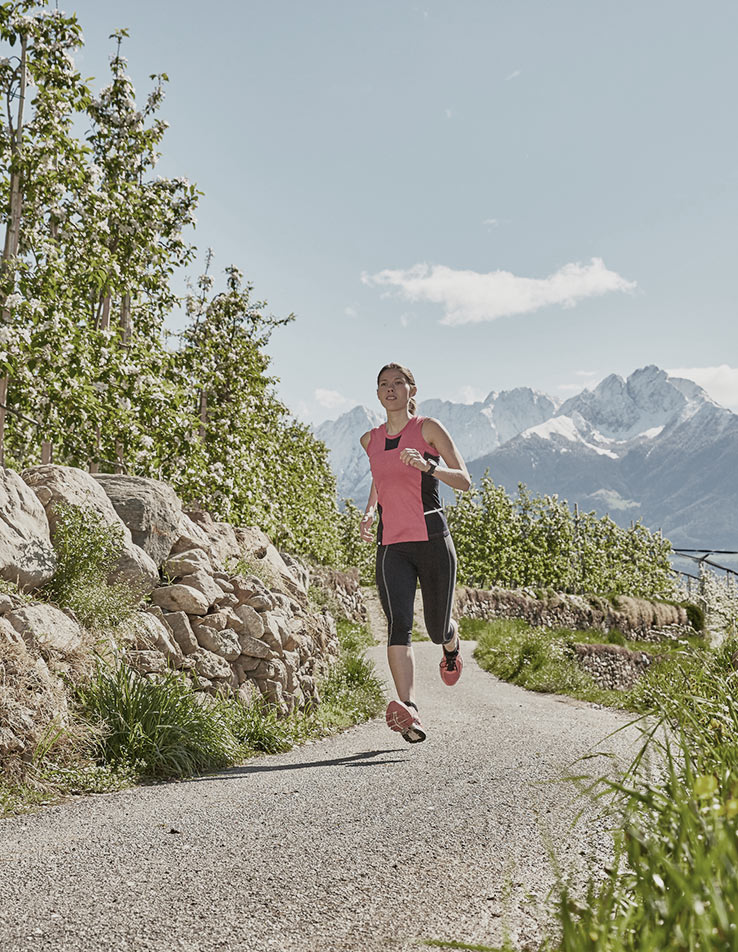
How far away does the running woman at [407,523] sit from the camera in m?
4.94

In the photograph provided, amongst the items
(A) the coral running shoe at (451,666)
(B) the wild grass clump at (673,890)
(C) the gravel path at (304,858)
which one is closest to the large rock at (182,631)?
(C) the gravel path at (304,858)

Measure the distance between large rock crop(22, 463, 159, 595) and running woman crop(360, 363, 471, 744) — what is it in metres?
1.96

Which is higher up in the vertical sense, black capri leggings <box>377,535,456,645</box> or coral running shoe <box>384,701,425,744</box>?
black capri leggings <box>377,535,456,645</box>

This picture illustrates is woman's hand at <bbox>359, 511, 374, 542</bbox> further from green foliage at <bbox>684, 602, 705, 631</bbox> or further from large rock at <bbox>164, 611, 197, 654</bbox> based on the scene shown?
green foliage at <bbox>684, 602, 705, 631</bbox>

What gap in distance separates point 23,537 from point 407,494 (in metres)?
2.75

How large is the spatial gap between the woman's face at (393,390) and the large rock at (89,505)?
2.43m

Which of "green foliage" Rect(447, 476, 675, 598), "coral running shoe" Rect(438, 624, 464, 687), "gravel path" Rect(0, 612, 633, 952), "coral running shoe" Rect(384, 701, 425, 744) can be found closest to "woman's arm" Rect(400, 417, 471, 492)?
"coral running shoe" Rect(438, 624, 464, 687)

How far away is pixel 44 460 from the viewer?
10.9 meters

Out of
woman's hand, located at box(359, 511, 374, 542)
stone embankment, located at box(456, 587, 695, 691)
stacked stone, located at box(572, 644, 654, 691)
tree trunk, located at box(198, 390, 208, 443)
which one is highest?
tree trunk, located at box(198, 390, 208, 443)

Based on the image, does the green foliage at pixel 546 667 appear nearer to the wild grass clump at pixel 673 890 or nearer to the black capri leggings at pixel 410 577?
the black capri leggings at pixel 410 577

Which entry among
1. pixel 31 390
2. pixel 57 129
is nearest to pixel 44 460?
pixel 31 390

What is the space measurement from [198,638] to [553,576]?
2839cm

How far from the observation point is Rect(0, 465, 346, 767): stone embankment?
4.29 m

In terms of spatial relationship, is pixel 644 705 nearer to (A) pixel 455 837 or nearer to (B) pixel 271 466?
(A) pixel 455 837
